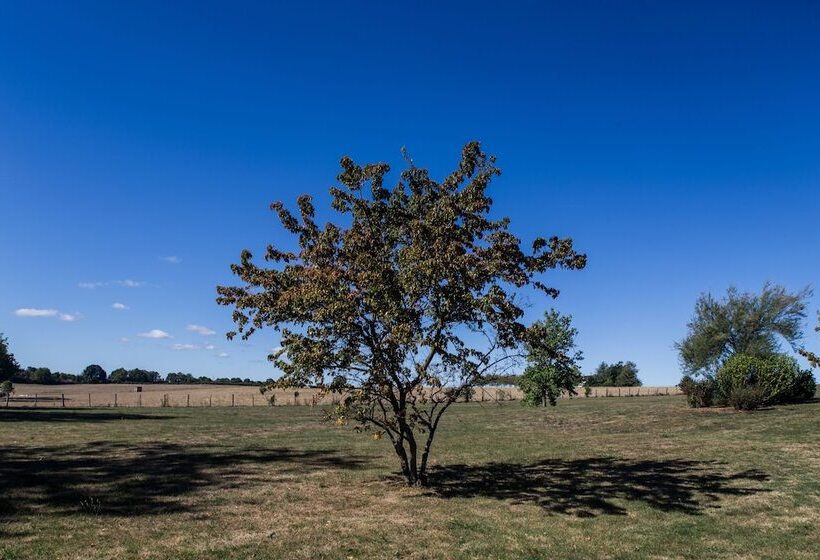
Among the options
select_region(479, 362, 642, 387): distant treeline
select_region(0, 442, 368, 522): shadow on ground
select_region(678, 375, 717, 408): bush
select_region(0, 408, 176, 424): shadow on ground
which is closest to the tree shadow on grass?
select_region(0, 442, 368, 522): shadow on ground

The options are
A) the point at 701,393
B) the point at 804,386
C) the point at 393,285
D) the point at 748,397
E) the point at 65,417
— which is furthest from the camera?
the point at 65,417

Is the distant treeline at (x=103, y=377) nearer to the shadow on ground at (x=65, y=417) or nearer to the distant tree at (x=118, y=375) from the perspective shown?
the distant tree at (x=118, y=375)

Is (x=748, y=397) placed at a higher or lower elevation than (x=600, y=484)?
higher

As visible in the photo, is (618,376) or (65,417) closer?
(65,417)

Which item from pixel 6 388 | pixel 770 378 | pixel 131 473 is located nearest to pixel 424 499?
pixel 131 473

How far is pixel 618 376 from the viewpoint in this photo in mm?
132375

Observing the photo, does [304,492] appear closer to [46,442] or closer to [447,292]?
[447,292]

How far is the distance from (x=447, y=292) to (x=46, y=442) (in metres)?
21.1

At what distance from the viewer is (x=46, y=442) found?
79.0ft

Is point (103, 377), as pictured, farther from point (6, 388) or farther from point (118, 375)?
point (6, 388)

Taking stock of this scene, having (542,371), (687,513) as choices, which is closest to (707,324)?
(542,371)

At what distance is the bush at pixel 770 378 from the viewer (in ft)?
106

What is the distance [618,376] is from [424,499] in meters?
130

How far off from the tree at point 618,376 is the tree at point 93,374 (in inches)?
5258
